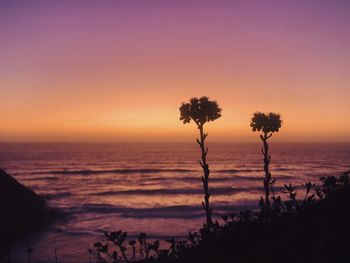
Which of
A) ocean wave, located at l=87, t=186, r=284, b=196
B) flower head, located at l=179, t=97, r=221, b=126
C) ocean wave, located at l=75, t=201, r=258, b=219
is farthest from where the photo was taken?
ocean wave, located at l=87, t=186, r=284, b=196

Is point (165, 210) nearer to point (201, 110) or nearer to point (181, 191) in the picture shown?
point (181, 191)

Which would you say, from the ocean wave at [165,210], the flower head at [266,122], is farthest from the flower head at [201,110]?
the ocean wave at [165,210]

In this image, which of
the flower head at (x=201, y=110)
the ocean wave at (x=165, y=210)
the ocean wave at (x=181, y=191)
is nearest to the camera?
the flower head at (x=201, y=110)

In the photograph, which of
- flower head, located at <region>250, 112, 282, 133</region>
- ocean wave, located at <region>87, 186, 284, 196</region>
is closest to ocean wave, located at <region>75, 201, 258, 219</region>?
ocean wave, located at <region>87, 186, 284, 196</region>

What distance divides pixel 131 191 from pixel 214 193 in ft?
38.8

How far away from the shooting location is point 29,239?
24.1 meters

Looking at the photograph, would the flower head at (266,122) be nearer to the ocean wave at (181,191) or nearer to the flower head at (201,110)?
the flower head at (201,110)

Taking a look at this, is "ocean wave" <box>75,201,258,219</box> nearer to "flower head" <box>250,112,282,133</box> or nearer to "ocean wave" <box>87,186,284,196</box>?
"ocean wave" <box>87,186,284,196</box>

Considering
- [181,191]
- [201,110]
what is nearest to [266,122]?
[201,110]

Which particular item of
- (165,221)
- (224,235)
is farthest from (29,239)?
(224,235)

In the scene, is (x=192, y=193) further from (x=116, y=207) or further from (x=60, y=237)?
(x=60, y=237)

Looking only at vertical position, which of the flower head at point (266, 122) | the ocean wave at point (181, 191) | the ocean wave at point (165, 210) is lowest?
the ocean wave at point (181, 191)

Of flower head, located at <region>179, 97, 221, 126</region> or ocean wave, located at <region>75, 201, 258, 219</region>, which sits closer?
flower head, located at <region>179, 97, 221, 126</region>

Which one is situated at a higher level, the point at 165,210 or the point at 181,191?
the point at 165,210
